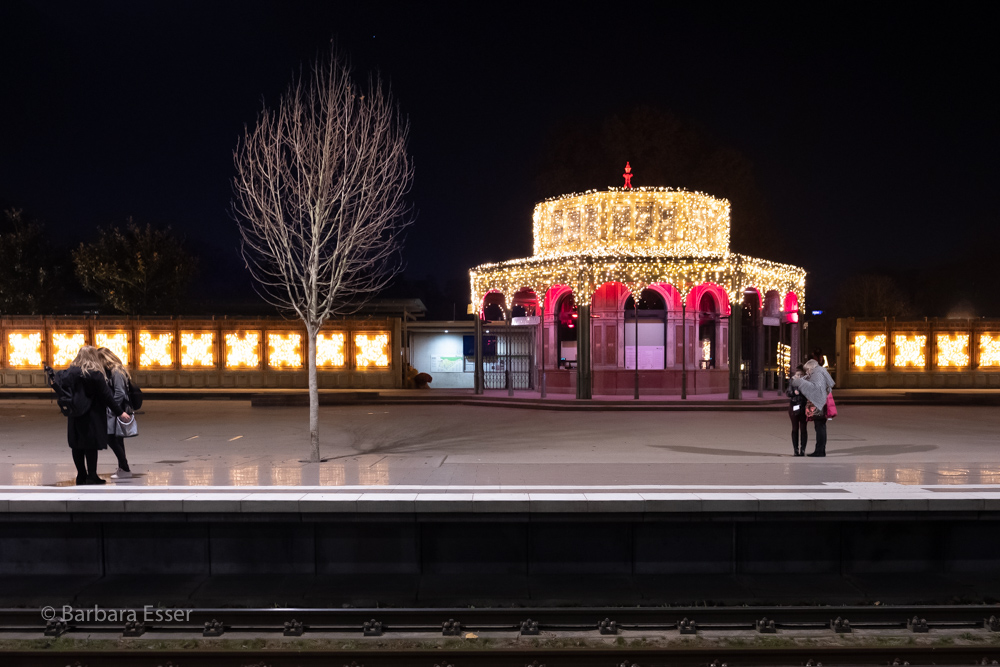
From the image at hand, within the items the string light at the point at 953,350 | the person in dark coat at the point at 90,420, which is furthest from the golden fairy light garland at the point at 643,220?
the person in dark coat at the point at 90,420

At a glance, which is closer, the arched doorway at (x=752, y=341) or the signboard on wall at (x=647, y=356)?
the signboard on wall at (x=647, y=356)

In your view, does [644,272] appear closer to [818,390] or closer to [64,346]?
[818,390]

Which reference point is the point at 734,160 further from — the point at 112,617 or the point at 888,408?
the point at 112,617

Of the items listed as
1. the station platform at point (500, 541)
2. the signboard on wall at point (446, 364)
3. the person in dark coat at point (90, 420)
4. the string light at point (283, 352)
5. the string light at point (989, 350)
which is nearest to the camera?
the station platform at point (500, 541)

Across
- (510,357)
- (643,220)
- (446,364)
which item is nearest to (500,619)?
(643,220)

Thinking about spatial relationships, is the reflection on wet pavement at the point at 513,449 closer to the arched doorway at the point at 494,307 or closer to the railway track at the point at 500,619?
the railway track at the point at 500,619

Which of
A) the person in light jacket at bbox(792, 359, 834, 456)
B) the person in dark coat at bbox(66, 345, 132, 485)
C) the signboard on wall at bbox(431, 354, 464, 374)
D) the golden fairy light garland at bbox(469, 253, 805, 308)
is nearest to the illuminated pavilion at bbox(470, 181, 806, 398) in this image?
the golden fairy light garland at bbox(469, 253, 805, 308)

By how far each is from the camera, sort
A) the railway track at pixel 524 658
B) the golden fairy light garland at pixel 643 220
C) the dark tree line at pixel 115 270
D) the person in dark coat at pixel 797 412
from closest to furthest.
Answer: the railway track at pixel 524 658, the person in dark coat at pixel 797 412, the golden fairy light garland at pixel 643 220, the dark tree line at pixel 115 270

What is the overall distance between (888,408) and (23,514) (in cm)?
2088

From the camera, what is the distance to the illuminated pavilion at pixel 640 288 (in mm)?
19594

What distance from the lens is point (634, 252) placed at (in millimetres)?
19891

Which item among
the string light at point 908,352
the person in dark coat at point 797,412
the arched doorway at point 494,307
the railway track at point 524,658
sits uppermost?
the arched doorway at point 494,307

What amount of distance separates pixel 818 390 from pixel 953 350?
19.8 meters

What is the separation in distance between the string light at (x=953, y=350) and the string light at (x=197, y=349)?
28.0 meters
